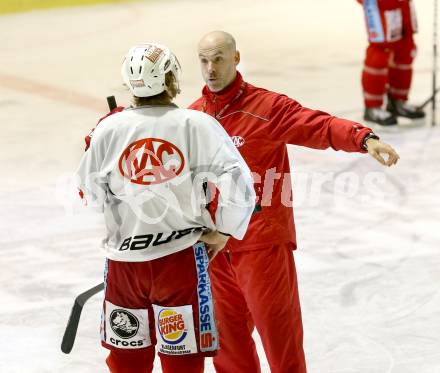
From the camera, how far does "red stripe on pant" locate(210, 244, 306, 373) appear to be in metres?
3.34

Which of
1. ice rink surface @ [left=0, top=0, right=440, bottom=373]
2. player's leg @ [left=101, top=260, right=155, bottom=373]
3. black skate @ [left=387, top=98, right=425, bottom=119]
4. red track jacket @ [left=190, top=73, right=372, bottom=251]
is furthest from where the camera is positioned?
black skate @ [left=387, top=98, right=425, bottom=119]

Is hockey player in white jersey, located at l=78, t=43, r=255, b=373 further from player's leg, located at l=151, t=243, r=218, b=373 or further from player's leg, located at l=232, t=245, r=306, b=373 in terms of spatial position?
player's leg, located at l=232, t=245, r=306, b=373

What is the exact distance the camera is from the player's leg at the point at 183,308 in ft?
9.16

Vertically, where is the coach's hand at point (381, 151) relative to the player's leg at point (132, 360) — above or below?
above

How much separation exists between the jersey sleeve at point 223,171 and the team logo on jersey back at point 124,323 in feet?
1.17

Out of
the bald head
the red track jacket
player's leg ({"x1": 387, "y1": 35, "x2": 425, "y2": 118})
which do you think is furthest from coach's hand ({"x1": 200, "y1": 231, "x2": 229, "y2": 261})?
player's leg ({"x1": 387, "y1": 35, "x2": 425, "y2": 118})

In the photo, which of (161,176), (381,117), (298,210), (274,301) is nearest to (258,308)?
(274,301)

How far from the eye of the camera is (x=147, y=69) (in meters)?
2.73

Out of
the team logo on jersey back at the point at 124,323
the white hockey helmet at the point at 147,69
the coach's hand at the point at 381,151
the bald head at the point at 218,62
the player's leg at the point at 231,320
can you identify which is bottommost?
the player's leg at the point at 231,320

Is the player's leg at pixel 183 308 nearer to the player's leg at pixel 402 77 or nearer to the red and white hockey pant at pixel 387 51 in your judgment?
the red and white hockey pant at pixel 387 51

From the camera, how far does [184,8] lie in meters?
12.9

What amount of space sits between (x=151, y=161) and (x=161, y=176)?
2.1 inches

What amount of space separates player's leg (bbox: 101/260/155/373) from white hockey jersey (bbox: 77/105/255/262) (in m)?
0.06

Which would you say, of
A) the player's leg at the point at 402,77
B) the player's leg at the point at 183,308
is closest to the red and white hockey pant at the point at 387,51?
the player's leg at the point at 402,77
